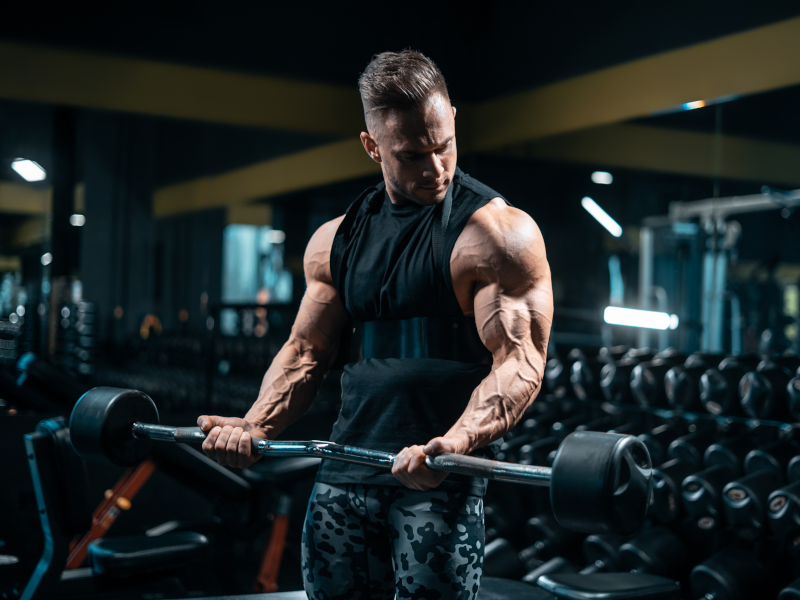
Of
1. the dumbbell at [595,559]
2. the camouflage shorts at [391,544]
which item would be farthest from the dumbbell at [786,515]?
the camouflage shorts at [391,544]

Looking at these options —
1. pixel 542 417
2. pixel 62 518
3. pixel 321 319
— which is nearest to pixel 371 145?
pixel 321 319

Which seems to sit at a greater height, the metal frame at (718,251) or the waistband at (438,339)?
the metal frame at (718,251)

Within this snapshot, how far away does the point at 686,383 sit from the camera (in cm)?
299

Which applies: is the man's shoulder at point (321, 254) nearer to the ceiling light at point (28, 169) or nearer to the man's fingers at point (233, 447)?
the man's fingers at point (233, 447)

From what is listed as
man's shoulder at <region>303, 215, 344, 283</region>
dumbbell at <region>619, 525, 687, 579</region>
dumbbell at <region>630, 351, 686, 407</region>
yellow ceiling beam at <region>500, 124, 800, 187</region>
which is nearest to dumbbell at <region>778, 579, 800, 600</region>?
dumbbell at <region>619, 525, 687, 579</region>

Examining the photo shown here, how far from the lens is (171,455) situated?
3246 mm

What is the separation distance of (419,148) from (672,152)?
345cm

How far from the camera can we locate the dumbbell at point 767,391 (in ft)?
8.95

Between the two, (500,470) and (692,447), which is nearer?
(500,470)

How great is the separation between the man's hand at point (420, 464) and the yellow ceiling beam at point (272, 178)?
3.87 m

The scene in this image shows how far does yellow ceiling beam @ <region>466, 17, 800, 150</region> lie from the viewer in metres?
3.66

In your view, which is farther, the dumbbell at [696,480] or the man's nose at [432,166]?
the dumbbell at [696,480]

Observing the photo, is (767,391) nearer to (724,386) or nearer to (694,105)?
(724,386)

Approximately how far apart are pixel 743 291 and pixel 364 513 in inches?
131
